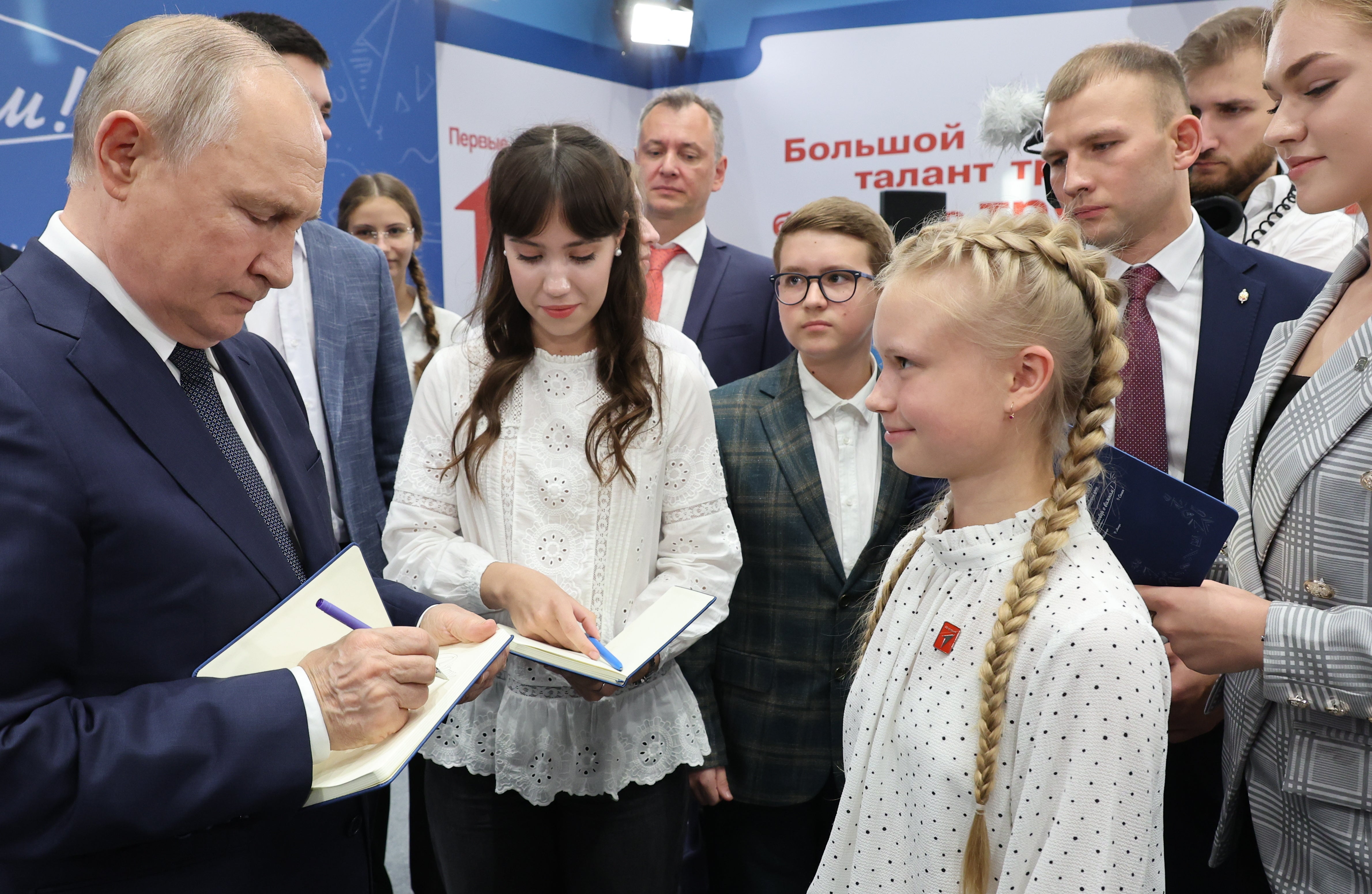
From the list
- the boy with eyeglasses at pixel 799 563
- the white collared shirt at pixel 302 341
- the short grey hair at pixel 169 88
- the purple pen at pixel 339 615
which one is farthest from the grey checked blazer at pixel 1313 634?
the white collared shirt at pixel 302 341

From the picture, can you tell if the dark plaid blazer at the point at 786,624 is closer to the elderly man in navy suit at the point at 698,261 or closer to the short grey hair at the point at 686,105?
the elderly man in navy suit at the point at 698,261

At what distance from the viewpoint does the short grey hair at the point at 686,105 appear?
3426 mm

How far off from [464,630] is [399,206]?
2647 mm

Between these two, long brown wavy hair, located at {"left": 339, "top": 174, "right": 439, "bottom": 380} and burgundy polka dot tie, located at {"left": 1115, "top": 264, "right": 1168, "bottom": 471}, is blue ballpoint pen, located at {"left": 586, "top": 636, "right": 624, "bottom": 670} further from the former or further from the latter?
long brown wavy hair, located at {"left": 339, "top": 174, "right": 439, "bottom": 380}

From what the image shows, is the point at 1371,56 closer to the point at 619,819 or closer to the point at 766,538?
the point at 766,538

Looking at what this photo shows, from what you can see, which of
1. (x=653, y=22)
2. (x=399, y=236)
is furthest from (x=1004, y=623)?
(x=653, y=22)

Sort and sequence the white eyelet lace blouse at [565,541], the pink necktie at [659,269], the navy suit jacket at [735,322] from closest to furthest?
1. the white eyelet lace blouse at [565,541]
2. the navy suit jacket at [735,322]
3. the pink necktie at [659,269]

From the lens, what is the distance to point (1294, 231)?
2.57 m

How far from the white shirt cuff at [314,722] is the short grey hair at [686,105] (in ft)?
8.76

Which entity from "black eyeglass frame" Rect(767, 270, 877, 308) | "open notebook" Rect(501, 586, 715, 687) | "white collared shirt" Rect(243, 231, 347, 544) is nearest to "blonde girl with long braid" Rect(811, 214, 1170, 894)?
"open notebook" Rect(501, 586, 715, 687)

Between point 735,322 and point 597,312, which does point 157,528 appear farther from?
point 735,322

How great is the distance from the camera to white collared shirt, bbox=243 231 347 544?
7.87 feet

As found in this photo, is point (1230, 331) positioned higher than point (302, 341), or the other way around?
point (1230, 331)

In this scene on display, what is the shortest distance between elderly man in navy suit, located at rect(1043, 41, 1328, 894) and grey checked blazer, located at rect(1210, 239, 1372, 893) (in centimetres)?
35
